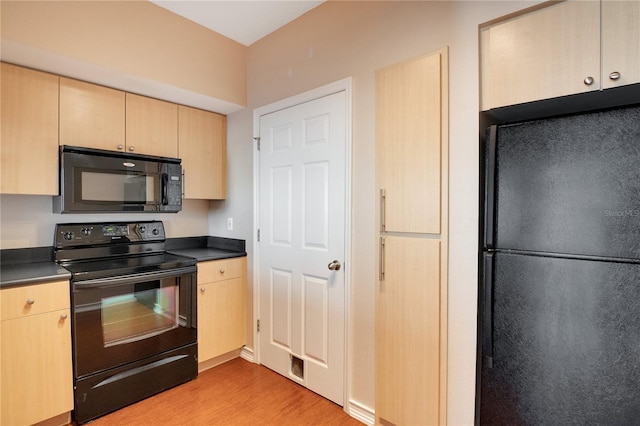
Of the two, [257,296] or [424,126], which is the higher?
[424,126]

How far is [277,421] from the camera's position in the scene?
1996mm

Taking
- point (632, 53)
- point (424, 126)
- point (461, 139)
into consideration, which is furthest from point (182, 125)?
point (632, 53)

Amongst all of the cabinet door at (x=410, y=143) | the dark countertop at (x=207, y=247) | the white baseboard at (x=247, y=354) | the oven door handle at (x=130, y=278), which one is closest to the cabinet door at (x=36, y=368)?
the oven door handle at (x=130, y=278)

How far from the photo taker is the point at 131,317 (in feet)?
7.09

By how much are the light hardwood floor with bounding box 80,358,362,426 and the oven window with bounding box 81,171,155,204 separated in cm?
143

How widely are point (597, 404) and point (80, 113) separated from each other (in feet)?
10.5

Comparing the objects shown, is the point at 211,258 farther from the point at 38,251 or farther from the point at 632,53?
the point at 632,53

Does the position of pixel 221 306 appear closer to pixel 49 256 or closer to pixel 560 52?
pixel 49 256

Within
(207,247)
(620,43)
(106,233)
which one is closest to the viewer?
(620,43)

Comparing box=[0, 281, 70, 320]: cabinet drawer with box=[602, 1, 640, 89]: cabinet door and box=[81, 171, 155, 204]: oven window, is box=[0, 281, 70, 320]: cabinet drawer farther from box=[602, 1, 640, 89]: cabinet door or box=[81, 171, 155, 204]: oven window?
box=[602, 1, 640, 89]: cabinet door

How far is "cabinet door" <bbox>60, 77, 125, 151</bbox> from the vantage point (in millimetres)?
2121

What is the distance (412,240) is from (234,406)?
A: 64.2 inches

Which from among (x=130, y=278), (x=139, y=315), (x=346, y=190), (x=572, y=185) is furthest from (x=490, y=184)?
(x=139, y=315)

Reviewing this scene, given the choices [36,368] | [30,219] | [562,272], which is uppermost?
[30,219]
